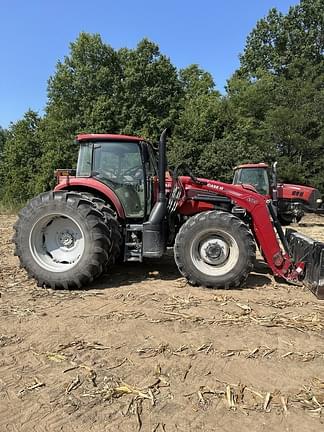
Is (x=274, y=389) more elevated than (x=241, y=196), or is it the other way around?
(x=241, y=196)

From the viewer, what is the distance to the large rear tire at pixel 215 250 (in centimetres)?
582

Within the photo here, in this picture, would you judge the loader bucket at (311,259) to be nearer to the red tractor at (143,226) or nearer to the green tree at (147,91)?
the red tractor at (143,226)

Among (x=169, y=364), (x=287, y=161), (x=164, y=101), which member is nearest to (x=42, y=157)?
(x=164, y=101)

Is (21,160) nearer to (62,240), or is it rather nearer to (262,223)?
(62,240)

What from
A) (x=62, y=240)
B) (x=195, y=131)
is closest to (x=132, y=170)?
(x=62, y=240)

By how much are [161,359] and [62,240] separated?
2.96 meters

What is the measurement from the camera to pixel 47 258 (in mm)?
6137

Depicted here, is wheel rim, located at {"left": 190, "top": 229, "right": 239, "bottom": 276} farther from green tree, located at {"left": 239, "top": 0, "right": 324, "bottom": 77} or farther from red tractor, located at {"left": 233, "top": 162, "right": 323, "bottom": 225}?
green tree, located at {"left": 239, "top": 0, "right": 324, "bottom": 77}

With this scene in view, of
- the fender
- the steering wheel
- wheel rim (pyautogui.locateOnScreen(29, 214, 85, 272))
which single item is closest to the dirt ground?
wheel rim (pyautogui.locateOnScreen(29, 214, 85, 272))

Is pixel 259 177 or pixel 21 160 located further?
pixel 21 160

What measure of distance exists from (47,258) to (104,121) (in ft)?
88.8

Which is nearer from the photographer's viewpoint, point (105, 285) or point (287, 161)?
point (105, 285)

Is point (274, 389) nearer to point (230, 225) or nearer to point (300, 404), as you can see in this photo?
point (300, 404)

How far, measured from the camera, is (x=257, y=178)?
14242mm
